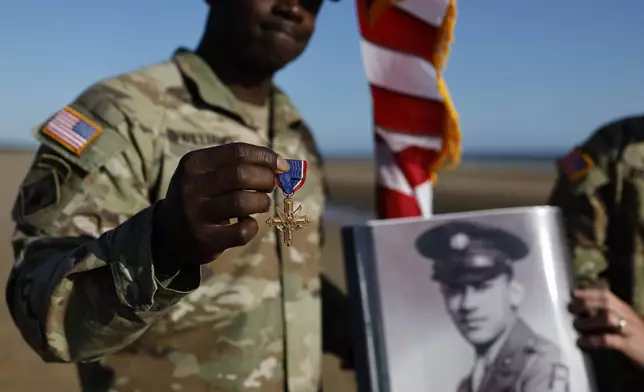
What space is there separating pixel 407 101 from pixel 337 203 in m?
4.28

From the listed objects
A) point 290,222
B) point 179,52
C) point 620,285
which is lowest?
point 620,285

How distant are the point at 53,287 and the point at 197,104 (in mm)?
874

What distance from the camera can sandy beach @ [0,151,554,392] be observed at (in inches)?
205

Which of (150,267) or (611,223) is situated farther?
(611,223)

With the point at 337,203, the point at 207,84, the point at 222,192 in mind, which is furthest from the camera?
the point at 337,203

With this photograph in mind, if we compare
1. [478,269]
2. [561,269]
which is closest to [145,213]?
[478,269]

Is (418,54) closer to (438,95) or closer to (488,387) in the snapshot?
(438,95)

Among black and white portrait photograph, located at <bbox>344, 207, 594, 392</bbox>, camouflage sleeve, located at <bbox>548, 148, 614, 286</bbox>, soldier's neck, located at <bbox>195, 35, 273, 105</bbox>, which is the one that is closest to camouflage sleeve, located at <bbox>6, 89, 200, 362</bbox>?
soldier's neck, located at <bbox>195, 35, 273, 105</bbox>

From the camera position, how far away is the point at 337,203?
6.88 meters

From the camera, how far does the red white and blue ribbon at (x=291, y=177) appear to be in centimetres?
108

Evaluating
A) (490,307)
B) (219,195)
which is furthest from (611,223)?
(219,195)

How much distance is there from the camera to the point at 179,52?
7.19ft

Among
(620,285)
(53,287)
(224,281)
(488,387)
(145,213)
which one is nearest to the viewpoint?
(145,213)

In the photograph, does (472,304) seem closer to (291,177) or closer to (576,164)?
(576,164)
